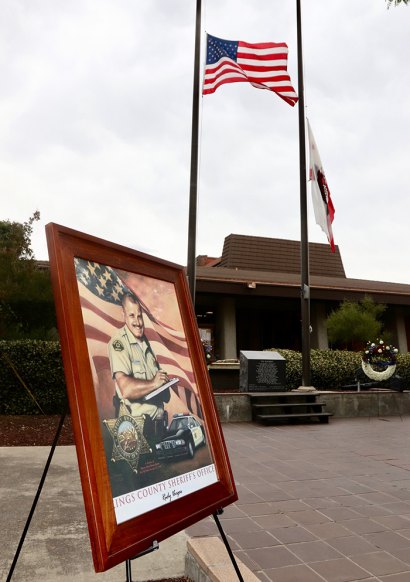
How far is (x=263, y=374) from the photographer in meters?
11.8

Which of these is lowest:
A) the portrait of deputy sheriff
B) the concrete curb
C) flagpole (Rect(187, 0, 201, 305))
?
the concrete curb

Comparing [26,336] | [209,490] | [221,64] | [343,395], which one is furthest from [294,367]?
[209,490]

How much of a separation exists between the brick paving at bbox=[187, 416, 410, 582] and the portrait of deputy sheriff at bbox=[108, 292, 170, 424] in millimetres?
1732

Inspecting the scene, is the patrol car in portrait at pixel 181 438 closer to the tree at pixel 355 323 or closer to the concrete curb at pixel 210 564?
the concrete curb at pixel 210 564

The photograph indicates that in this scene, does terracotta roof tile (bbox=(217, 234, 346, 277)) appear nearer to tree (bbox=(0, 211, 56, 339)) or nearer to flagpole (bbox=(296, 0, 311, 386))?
flagpole (bbox=(296, 0, 311, 386))

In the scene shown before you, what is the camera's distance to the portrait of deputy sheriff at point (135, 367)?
193 cm

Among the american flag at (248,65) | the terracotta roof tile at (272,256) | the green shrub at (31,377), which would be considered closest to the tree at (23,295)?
the green shrub at (31,377)

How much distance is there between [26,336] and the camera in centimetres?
1148

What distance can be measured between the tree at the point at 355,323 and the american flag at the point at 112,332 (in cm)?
1686

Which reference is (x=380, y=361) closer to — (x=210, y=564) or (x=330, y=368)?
(x=330, y=368)

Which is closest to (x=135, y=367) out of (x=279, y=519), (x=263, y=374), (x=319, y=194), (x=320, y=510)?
(x=279, y=519)

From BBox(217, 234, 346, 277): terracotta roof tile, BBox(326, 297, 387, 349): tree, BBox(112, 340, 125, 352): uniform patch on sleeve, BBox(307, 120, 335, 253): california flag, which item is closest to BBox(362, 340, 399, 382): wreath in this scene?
BBox(307, 120, 335, 253): california flag

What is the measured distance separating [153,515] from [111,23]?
472 inches

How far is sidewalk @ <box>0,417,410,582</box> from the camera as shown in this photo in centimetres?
307
